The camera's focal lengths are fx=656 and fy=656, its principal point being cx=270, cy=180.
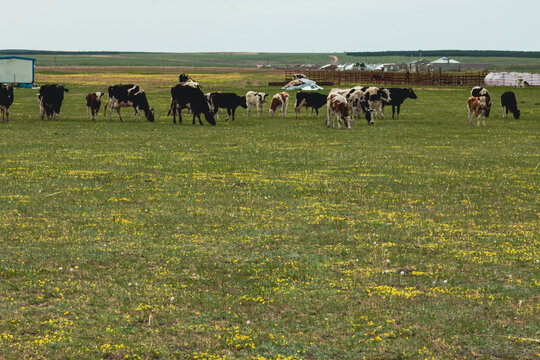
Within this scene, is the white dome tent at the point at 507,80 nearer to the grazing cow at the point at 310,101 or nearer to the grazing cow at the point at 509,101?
the grazing cow at the point at 509,101

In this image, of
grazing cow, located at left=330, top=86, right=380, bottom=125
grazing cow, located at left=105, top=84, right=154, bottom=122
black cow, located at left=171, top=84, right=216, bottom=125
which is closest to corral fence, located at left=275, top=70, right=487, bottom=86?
grazing cow, located at left=330, top=86, right=380, bottom=125

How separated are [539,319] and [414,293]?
1.48 meters

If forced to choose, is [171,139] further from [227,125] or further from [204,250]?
[204,250]

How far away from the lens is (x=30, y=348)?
645 cm

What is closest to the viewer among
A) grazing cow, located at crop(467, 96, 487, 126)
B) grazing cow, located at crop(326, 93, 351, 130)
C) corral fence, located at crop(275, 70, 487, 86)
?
grazing cow, located at crop(326, 93, 351, 130)

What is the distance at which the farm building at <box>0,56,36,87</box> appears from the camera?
251 feet

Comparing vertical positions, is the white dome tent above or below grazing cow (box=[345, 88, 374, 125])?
above

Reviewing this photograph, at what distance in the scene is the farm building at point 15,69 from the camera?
76.4 m

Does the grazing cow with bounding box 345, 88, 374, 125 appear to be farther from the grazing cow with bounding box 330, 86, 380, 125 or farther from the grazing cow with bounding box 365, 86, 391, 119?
the grazing cow with bounding box 365, 86, 391, 119

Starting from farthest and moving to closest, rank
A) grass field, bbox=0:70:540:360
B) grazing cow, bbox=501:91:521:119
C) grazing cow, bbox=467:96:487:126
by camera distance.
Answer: grazing cow, bbox=501:91:521:119 < grazing cow, bbox=467:96:487:126 < grass field, bbox=0:70:540:360

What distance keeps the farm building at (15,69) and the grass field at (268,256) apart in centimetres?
6179

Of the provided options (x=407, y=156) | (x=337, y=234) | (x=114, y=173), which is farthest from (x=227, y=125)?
(x=337, y=234)

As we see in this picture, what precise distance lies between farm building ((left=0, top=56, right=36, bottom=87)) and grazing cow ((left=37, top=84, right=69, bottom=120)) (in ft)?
147

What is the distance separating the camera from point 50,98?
34.2m
